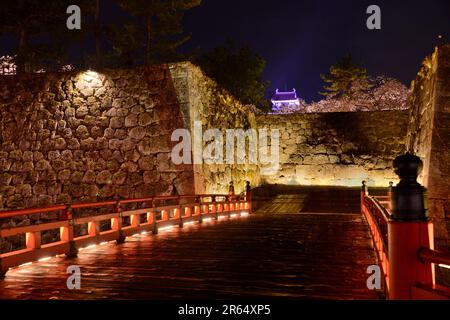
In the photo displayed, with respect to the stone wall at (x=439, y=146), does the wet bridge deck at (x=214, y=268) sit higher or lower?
lower

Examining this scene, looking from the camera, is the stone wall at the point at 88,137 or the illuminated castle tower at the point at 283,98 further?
the illuminated castle tower at the point at 283,98

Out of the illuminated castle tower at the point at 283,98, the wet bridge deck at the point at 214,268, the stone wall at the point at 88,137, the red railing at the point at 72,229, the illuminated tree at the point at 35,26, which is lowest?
the wet bridge deck at the point at 214,268

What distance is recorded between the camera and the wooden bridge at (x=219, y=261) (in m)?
3.05

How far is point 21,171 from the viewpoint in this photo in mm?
14625

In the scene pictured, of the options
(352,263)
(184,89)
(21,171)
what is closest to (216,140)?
(184,89)

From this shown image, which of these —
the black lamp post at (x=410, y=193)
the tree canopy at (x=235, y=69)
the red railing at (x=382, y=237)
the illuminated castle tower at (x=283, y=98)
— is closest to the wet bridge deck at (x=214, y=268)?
the red railing at (x=382, y=237)

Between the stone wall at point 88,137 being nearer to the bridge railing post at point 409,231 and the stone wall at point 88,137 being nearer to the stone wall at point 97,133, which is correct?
the stone wall at point 97,133

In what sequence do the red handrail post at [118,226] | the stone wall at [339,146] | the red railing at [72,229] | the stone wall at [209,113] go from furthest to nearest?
1. the stone wall at [339,146]
2. the stone wall at [209,113]
3. the red handrail post at [118,226]
4. the red railing at [72,229]

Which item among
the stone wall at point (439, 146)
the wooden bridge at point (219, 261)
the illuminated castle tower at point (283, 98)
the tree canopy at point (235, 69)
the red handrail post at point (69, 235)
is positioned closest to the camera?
the wooden bridge at point (219, 261)

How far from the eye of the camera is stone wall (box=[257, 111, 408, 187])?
22.8m

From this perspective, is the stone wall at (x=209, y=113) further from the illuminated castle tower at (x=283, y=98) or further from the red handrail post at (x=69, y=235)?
the illuminated castle tower at (x=283, y=98)

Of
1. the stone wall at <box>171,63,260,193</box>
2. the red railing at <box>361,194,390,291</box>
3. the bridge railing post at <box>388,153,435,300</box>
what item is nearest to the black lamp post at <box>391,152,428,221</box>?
the bridge railing post at <box>388,153,435,300</box>

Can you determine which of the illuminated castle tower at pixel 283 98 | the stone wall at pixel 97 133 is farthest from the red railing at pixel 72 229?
the illuminated castle tower at pixel 283 98
